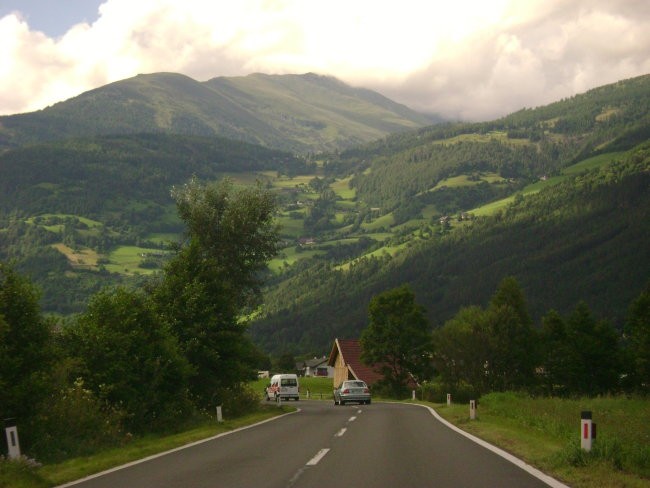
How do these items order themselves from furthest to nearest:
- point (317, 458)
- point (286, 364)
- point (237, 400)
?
point (286, 364), point (237, 400), point (317, 458)

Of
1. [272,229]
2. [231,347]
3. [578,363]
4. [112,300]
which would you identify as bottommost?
[578,363]

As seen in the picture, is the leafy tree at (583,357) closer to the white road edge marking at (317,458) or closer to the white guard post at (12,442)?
the white road edge marking at (317,458)

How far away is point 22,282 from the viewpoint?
18781 millimetres

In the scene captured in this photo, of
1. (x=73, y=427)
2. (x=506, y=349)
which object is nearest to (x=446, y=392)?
(x=506, y=349)

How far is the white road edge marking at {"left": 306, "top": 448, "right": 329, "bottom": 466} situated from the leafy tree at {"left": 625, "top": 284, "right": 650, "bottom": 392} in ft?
194

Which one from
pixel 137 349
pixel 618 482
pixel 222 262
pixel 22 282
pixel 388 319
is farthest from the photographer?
pixel 388 319

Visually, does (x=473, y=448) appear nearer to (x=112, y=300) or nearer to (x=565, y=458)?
(x=565, y=458)

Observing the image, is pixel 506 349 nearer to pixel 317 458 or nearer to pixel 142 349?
pixel 142 349

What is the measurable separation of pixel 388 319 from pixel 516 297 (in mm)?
A: 14563

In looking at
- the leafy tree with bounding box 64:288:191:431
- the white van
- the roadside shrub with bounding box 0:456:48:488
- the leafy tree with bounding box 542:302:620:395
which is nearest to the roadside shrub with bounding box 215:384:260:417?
the leafy tree with bounding box 64:288:191:431

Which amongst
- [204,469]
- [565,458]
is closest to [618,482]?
[565,458]

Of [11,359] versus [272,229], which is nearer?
[11,359]

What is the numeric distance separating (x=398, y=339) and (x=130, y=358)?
56634 mm

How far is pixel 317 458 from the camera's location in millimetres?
15898
